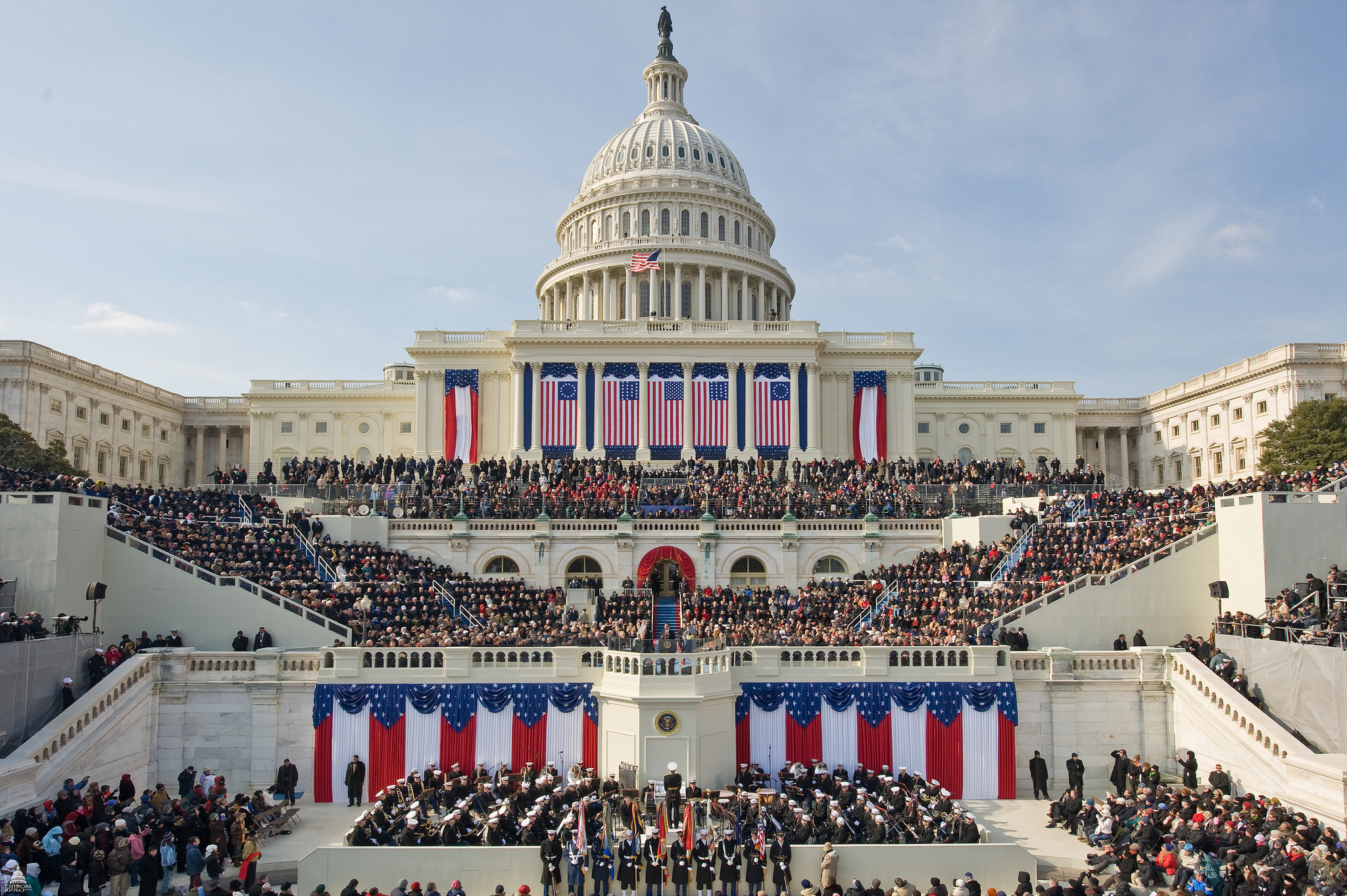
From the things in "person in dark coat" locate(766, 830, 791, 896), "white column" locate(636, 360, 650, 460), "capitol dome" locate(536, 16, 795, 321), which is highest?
"capitol dome" locate(536, 16, 795, 321)

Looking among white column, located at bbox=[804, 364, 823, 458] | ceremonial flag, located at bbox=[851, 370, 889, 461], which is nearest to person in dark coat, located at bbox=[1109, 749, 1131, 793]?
white column, located at bbox=[804, 364, 823, 458]

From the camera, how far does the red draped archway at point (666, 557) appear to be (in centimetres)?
4422

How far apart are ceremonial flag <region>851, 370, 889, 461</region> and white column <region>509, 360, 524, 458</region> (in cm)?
2270

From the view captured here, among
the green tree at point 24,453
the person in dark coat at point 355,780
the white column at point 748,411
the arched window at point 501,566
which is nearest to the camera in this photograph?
the person in dark coat at point 355,780

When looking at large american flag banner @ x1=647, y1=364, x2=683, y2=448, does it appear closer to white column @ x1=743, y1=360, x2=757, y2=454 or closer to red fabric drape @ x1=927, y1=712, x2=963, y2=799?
white column @ x1=743, y1=360, x2=757, y2=454

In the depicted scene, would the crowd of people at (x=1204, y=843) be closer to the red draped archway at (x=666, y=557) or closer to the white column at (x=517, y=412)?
the red draped archway at (x=666, y=557)

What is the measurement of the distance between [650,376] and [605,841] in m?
44.6

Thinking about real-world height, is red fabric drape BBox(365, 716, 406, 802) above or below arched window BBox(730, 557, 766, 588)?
below

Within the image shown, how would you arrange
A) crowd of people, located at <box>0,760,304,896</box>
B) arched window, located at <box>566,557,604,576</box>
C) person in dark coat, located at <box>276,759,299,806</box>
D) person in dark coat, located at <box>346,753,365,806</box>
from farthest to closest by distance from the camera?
arched window, located at <box>566,557,604,576</box> → person in dark coat, located at <box>346,753,365,806</box> → person in dark coat, located at <box>276,759,299,806</box> → crowd of people, located at <box>0,760,304,896</box>

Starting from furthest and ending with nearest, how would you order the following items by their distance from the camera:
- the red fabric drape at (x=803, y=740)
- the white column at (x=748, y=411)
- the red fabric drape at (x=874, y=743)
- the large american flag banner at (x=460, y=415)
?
the large american flag banner at (x=460, y=415) < the white column at (x=748, y=411) < the red fabric drape at (x=874, y=743) < the red fabric drape at (x=803, y=740)

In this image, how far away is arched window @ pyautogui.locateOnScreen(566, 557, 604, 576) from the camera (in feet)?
147

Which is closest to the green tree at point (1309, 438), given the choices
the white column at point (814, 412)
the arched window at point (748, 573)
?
the white column at point (814, 412)

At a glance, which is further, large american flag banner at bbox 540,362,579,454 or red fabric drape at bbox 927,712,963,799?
large american flag banner at bbox 540,362,579,454

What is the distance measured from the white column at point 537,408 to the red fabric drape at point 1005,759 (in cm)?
3980
